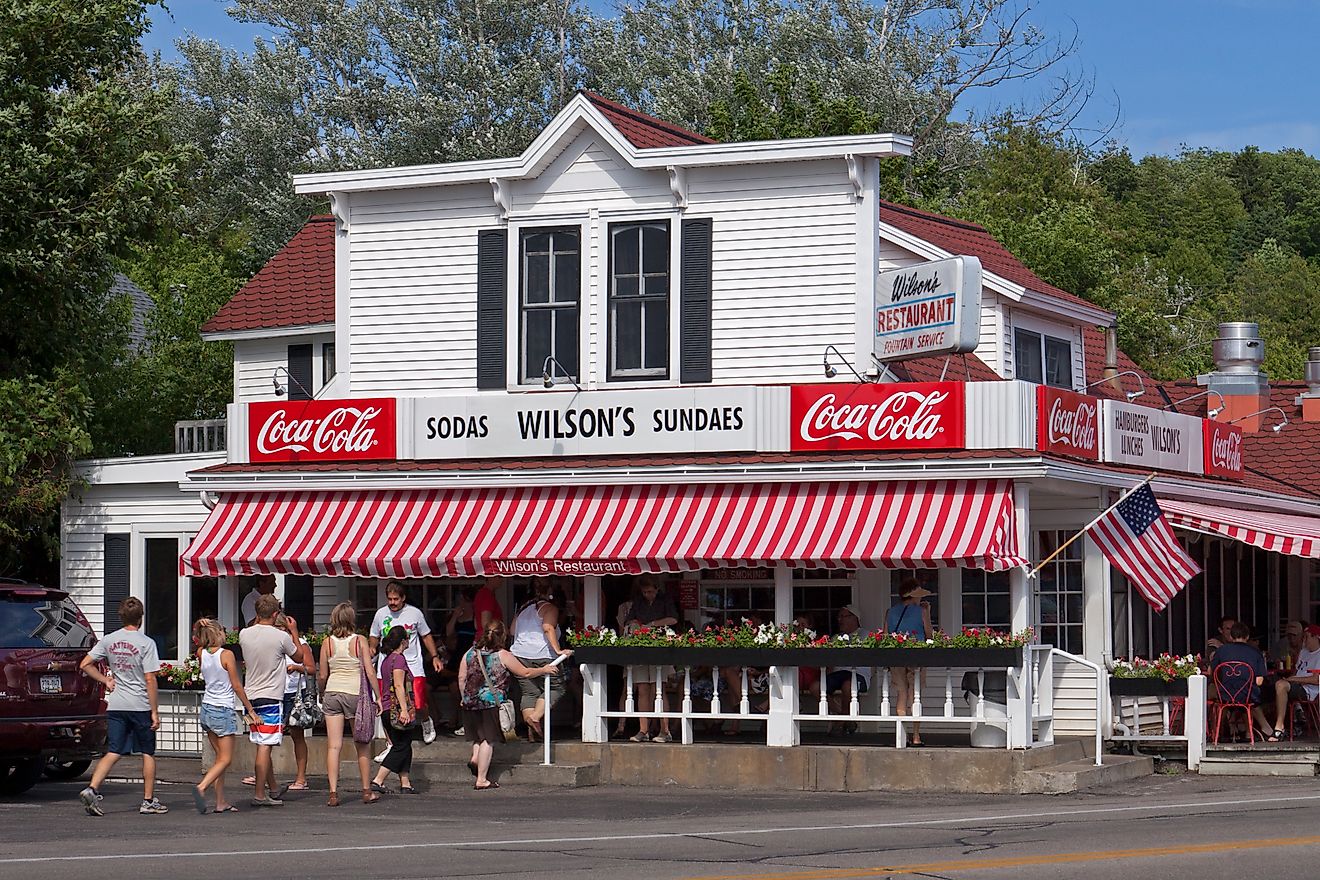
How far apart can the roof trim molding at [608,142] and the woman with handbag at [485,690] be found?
5.76 metres

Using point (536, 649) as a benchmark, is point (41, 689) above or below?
below

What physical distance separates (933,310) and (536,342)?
4791mm

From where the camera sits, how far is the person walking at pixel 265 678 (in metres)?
17.2

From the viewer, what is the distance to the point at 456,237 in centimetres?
2328

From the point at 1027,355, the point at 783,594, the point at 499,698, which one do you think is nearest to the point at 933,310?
the point at 783,594

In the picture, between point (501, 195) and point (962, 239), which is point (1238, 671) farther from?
point (501, 195)

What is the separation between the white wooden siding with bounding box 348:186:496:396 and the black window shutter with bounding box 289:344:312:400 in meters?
5.34

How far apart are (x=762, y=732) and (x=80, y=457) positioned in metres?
11.4

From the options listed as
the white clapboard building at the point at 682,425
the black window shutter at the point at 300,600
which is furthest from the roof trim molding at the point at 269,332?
the black window shutter at the point at 300,600

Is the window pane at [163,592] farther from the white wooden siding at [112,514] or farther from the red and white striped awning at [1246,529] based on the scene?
the red and white striped awning at [1246,529]

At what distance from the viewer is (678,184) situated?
72.9ft

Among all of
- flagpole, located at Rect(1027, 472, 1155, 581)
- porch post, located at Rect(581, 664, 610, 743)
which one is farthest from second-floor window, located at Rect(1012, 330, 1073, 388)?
porch post, located at Rect(581, 664, 610, 743)

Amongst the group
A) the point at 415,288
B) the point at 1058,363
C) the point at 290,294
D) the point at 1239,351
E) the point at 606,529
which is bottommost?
the point at 606,529

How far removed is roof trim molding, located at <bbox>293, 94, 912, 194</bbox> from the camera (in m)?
21.5
